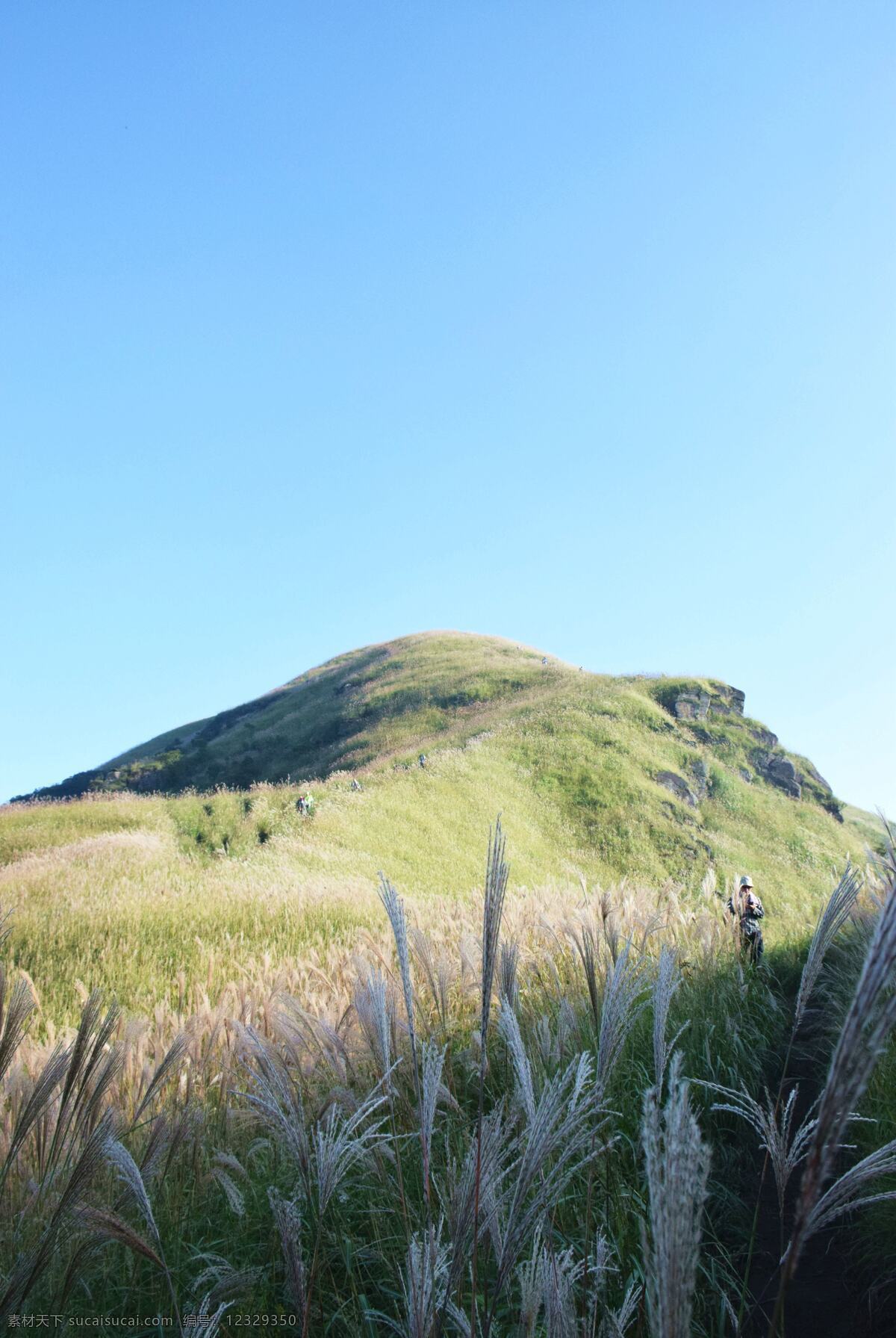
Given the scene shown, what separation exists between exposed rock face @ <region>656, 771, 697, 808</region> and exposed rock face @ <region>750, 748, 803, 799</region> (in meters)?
8.24

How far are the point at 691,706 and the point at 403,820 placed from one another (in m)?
23.0

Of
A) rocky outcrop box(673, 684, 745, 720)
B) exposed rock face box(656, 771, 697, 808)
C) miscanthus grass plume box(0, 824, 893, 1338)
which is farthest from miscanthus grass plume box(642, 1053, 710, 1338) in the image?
rocky outcrop box(673, 684, 745, 720)

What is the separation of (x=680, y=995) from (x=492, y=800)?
20.2 m

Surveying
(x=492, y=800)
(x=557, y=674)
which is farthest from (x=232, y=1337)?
(x=557, y=674)

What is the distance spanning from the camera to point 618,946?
365 cm

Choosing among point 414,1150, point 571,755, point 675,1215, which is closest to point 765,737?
point 571,755

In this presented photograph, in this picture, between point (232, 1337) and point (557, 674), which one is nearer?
point (232, 1337)

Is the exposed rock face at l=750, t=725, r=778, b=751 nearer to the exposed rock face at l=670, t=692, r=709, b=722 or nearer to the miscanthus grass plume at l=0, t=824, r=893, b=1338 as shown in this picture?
the exposed rock face at l=670, t=692, r=709, b=722

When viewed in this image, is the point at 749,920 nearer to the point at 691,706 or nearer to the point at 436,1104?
the point at 436,1104

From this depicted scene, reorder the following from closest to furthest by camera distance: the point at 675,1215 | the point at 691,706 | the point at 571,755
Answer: the point at 675,1215 → the point at 571,755 → the point at 691,706

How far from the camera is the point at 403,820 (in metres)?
20.8

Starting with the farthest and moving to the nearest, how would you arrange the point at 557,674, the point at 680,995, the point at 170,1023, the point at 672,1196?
the point at 557,674 < the point at 680,995 < the point at 170,1023 < the point at 672,1196

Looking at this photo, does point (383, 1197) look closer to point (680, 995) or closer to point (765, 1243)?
point (765, 1243)

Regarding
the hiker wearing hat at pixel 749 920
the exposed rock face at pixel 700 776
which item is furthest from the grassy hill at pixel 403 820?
the hiker wearing hat at pixel 749 920
